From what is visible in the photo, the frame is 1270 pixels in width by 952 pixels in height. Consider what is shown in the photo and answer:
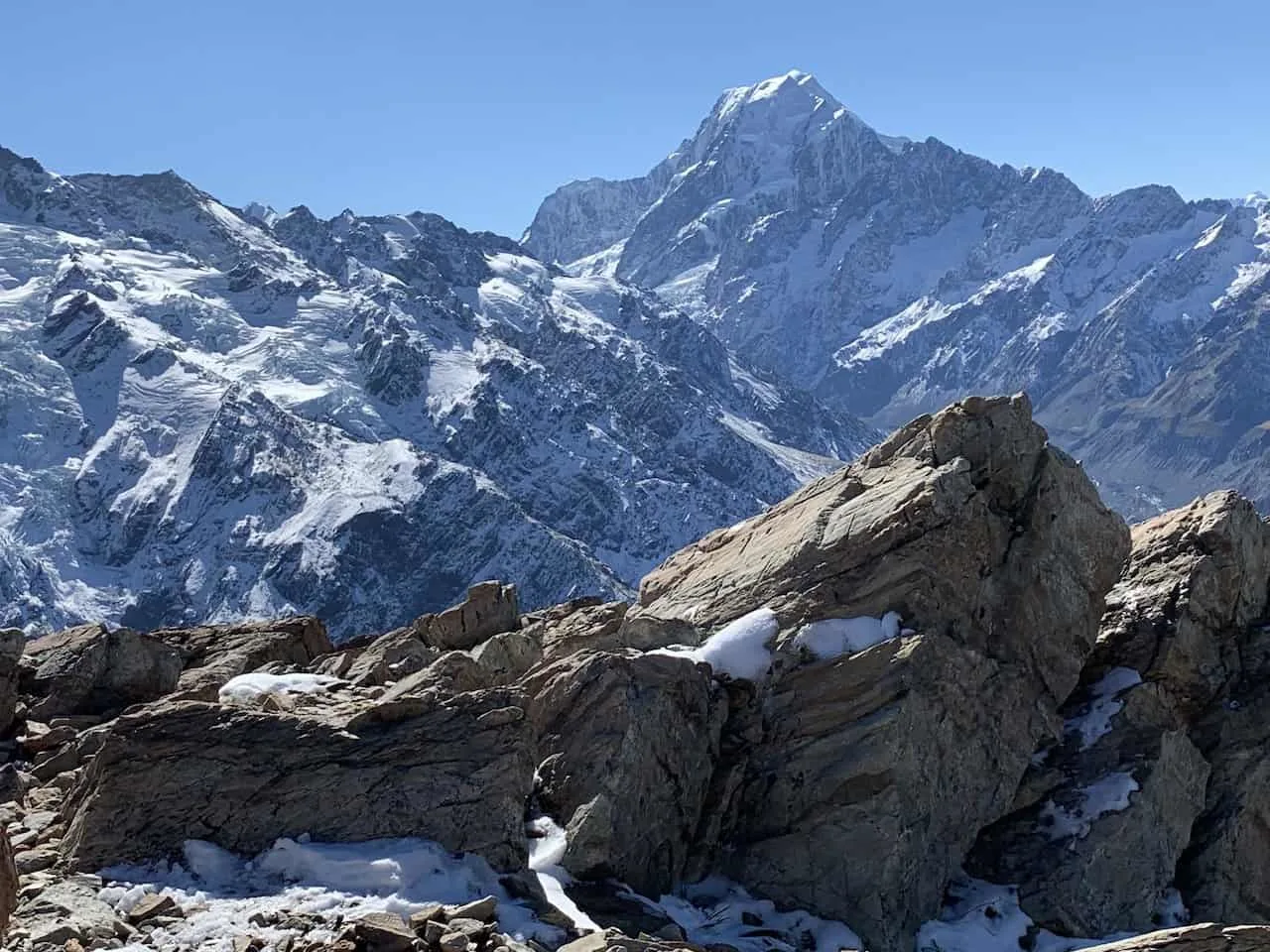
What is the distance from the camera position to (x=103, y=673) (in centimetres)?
4441

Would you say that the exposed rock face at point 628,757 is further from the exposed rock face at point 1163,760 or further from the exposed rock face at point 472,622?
the exposed rock face at point 472,622

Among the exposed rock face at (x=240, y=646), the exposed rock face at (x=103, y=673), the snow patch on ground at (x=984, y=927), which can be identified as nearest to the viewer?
the snow patch on ground at (x=984, y=927)

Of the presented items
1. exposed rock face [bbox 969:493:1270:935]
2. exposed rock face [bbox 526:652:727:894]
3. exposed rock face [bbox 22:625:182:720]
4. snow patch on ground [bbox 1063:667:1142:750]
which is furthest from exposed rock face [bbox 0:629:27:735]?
snow patch on ground [bbox 1063:667:1142:750]

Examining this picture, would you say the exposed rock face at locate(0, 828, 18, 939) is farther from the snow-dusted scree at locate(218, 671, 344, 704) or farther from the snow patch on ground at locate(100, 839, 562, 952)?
the snow-dusted scree at locate(218, 671, 344, 704)

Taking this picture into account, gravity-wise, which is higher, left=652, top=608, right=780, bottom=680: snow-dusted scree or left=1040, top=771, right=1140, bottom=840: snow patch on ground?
left=652, top=608, right=780, bottom=680: snow-dusted scree

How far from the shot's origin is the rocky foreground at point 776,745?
3159cm

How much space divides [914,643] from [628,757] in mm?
7981

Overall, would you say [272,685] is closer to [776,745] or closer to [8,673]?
[8,673]

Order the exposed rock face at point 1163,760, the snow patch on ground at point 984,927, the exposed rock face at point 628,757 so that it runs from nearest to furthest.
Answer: the exposed rock face at point 628,757 → the snow patch on ground at point 984,927 → the exposed rock face at point 1163,760

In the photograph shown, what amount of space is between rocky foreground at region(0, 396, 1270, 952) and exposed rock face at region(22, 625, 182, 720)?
0.08 m

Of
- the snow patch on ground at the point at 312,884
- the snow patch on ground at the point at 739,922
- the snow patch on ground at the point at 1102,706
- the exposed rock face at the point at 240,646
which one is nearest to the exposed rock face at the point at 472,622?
the exposed rock face at the point at 240,646

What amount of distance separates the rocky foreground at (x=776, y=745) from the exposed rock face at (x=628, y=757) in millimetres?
82

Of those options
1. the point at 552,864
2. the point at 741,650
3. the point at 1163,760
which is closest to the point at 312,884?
the point at 552,864

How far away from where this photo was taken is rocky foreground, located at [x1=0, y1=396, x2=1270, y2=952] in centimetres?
3159
